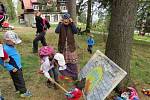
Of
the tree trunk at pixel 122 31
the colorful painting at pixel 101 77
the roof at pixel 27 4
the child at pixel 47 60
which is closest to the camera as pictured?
the colorful painting at pixel 101 77

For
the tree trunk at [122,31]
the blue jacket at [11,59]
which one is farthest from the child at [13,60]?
the tree trunk at [122,31]

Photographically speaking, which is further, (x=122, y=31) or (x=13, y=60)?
(x=122, y=31)

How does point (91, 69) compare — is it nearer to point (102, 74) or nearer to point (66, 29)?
point (102, 74)

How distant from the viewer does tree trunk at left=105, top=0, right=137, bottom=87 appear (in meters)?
7.55

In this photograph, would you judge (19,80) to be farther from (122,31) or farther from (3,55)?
(122,31)

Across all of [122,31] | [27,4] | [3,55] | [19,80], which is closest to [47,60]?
[19,80]

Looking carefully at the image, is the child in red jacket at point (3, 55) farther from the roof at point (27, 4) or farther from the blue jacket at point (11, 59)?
the roof at point (27, 4)

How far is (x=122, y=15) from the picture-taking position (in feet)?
24.9

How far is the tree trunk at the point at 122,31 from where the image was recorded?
755cm

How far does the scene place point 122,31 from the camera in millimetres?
7668

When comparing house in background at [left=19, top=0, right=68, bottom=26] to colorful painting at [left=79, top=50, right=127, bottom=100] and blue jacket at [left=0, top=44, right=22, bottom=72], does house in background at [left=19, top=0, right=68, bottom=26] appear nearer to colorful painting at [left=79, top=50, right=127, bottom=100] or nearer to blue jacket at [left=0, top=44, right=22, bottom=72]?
colorful painting at [left=79, top=50, right=127, bottom=100]

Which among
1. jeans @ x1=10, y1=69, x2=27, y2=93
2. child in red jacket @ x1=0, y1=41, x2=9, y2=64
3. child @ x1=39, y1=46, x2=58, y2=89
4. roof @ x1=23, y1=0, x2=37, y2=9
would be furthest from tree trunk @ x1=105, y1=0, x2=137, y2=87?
roof @ x1=23, y1=0, x2=37, y2=9

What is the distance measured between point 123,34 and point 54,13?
54.1 metres

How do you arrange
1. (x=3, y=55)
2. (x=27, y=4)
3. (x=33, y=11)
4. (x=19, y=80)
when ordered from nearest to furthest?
1. (x=3, y=55)
2. (x=19, y=80)
3. (x=33, y=11)
4. (x=27, y=4)
